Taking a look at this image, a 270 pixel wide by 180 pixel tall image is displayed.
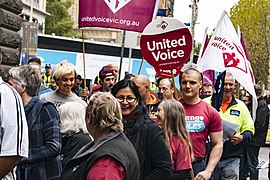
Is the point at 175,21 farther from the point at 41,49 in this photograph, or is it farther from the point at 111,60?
the point at 111,60

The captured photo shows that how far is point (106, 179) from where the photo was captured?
3367 mm

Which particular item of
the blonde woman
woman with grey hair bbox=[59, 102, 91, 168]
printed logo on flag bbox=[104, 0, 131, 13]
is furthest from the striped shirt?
→ printed logo on flag bbox=[104, 0, 131, 13]

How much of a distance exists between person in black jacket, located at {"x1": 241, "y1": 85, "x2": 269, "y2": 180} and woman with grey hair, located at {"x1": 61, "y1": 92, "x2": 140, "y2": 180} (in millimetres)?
6697

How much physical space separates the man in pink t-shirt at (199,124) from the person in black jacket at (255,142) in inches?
156

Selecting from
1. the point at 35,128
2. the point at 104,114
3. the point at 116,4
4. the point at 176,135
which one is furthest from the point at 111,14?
the point at 104,114

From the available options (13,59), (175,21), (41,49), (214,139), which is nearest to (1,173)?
(214,139)

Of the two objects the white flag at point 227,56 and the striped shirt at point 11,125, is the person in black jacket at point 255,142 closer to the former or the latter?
the white flag at point 227,56

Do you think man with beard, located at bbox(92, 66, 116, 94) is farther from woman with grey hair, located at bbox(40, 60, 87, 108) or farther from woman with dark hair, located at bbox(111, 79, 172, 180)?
woman with dark hair, located at bbox(111, 79, 172, 180)

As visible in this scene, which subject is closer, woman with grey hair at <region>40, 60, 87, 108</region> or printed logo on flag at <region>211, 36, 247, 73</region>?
woman with grey hair at <region>40, 60, 87, 108</region>

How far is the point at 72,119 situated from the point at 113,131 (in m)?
1.68

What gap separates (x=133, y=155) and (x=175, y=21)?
11.6 feet

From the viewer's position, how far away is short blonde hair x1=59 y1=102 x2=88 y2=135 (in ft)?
17.3

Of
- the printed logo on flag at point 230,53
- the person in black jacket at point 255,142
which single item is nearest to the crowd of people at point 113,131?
the printed logo on flag at point 230,53

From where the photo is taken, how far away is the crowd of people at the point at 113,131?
3.66 meters
